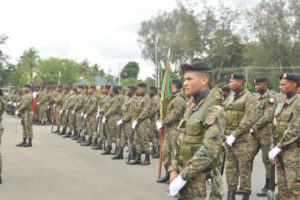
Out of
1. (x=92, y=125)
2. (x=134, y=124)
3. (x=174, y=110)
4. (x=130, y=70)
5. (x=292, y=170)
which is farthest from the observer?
(x=130, y=70)

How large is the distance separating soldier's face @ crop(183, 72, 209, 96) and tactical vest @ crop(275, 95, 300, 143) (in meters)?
2.08

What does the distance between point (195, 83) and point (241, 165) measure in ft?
10.0

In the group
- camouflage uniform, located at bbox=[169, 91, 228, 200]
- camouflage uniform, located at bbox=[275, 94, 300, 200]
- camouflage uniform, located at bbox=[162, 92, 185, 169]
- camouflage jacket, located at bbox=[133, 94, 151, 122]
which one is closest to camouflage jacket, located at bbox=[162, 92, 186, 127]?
camouflage uniform, located at bbox=[162, 92, 185, 169]

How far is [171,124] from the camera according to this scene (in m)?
7.12

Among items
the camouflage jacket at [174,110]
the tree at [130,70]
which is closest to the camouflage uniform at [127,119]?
the camouflage jacket at [174,110]

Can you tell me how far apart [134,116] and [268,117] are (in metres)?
3.95

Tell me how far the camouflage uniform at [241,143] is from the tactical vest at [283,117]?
0.68 m

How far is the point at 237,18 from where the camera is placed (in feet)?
125

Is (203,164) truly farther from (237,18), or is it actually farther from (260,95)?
A: (237,18)

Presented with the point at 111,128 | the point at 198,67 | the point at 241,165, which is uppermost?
the point at 198,67

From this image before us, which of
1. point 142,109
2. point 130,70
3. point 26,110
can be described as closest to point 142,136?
point 142,109

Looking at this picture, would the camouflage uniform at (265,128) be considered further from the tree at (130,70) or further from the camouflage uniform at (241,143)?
the tree at (130,70)

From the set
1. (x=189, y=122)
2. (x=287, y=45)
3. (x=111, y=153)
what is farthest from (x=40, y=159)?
(x=287, y=45)

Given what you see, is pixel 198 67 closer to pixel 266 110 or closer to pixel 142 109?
pixel 266 110
